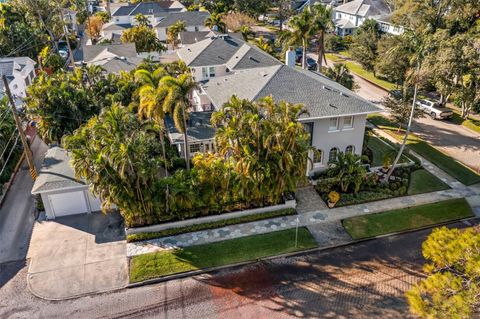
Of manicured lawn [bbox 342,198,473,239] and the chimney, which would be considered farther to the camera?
the chimney

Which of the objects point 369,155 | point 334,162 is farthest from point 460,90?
point 334,162

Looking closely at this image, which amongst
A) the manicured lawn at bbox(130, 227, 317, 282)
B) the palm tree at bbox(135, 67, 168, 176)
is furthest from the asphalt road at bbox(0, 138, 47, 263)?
the palm tree at bbox(135, 67, 168, 176)

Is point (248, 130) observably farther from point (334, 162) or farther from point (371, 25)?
point (371, 25)

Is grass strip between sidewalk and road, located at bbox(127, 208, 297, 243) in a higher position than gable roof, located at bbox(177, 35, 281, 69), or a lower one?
lower

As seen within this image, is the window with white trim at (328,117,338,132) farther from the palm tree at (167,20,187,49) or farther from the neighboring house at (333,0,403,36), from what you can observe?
the neighboring house at (333,0,403,36)

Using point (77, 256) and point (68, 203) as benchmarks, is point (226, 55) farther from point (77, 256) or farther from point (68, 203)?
point (77, 256)

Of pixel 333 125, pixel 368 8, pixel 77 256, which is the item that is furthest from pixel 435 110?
pixel 368 8
